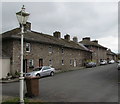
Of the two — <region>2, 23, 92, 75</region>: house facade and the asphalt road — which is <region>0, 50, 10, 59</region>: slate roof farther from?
the asphalt road

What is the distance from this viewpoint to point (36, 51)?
28.8m

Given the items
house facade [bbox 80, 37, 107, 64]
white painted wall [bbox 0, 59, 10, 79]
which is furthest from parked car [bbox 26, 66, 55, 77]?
house facade [bbox 80, 37, 107, 64]

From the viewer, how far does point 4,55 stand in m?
24.3

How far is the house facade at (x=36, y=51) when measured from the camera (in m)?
25.0

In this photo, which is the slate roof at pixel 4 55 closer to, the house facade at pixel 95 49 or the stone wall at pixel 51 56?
the stone wall at pixel 51 56

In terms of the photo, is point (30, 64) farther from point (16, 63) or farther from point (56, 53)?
point (56, 53)

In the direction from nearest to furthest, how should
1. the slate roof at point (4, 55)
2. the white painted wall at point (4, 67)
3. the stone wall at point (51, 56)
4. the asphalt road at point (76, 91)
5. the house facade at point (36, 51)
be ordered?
the asphalt road at point (76, 91) → the white painted wall at point (4, 67) → the slate roof at point (4, 55) → the house facade at point (36, 51) → the stone wall at point (51, 56)

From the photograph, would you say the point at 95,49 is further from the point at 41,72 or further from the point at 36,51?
the point at 41,72

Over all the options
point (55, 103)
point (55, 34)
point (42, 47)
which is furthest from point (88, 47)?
point (55, 103)

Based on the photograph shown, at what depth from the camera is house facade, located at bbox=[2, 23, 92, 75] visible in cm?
2503

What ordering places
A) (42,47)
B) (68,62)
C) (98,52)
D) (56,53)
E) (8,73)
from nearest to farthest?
(8,73), (42,47), (56,53), (68,62), (98,52)

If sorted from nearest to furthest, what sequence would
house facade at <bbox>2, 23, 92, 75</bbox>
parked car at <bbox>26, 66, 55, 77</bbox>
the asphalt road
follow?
1. the asphalt road
2. parked car at <bbox>26, 66, 55, 77</bbox>
3. house facade at <bbox>2, 23, 92, 75</bbox>

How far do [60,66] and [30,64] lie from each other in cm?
1013

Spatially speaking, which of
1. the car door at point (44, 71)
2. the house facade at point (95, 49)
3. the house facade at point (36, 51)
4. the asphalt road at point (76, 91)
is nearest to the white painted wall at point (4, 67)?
the house facade at point (36, 51)
